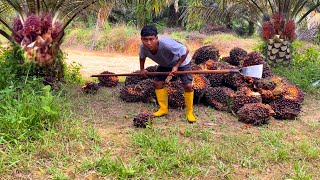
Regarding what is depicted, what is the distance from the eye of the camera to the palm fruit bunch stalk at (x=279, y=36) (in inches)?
309

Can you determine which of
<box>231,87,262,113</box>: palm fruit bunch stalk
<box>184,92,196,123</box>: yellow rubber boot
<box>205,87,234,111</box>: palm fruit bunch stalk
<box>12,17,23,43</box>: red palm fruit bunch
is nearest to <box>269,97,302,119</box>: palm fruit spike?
<box>231,87,262,113</box>: palm fruit bunch stalk

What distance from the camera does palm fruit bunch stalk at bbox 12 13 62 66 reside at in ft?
16.6

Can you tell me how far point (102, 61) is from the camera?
1373cm

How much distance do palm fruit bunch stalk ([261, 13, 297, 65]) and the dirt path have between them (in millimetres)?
4547

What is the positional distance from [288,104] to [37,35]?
3568 mm

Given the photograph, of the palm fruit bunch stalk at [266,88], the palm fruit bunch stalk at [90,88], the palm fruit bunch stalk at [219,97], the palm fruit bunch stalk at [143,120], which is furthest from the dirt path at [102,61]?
the palm fruit bunch stalk at [143,120]

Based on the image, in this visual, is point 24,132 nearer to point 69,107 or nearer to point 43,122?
point 43,122

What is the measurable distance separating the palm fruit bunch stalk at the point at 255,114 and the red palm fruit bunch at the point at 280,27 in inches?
141

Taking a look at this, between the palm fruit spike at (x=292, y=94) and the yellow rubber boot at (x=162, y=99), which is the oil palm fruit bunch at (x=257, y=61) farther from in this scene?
the yellow rubber boot at (x=162, y=99)

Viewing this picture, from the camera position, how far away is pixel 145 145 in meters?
3.84

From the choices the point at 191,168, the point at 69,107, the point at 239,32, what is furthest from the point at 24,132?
the point at 239,32

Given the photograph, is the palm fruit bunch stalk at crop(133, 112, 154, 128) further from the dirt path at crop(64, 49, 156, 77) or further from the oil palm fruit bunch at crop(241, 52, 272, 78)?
the dirt path at crop(64, 49, 156, 77)

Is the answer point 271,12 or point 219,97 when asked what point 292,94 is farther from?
point 271,12

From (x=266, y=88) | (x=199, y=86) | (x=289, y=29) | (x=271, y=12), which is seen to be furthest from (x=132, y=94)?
(x=271, y=12)
